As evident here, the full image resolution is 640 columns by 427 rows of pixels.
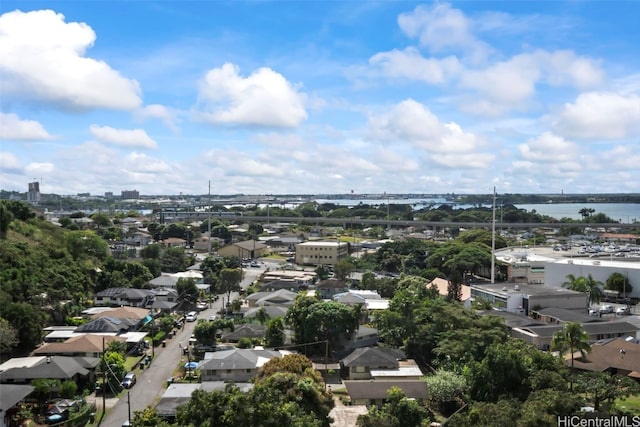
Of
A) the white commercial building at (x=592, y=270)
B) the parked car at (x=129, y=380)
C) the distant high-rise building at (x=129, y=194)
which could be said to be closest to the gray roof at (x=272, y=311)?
the parked car at (x=129, y=380)

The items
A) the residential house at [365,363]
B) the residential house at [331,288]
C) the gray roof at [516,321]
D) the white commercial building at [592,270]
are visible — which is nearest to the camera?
the residential house at [365,363]

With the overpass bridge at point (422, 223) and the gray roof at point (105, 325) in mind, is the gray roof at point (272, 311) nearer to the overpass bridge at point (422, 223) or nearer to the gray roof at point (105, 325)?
the gray roof at point (105, 325)

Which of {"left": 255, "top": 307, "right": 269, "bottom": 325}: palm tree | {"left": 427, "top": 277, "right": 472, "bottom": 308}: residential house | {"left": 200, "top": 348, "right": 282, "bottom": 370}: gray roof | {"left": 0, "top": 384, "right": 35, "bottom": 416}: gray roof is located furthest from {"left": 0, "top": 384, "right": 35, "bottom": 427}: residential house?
{"left": 427, "top": 277, "right": 472, "bottom": 308}: residential house

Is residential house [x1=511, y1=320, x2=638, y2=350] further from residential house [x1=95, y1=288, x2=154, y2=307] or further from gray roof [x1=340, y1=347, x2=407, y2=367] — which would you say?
residential house [x1=95, y1=288, x2=154, y2=307]

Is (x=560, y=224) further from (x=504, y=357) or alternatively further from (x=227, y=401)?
(x=227, y=401)

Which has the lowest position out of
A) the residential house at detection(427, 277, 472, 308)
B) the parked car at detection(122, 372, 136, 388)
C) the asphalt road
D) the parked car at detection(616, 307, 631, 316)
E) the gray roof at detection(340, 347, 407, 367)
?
the asphalt road

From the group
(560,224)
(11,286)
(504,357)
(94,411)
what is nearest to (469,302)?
(504,357)
